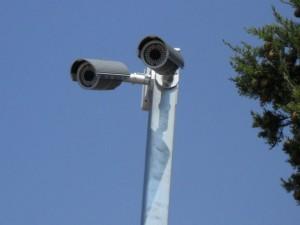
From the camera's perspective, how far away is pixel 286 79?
243 inches

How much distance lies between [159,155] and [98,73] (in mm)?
699

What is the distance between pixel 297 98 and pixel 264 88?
0.85 meters

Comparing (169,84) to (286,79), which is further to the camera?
(286,79)

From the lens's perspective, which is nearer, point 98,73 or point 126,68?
point 98,73

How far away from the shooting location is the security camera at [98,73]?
4.47 metres

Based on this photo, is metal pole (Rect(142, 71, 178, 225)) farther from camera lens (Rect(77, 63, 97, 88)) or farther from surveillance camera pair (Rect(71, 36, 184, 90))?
camera lens (Rect(77, 63, 97, 88))

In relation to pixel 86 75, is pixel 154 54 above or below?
above

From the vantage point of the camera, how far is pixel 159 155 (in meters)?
4.55

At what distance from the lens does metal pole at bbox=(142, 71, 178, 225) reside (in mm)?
4422

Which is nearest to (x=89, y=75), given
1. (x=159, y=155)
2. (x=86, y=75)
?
(x=86, y=75)

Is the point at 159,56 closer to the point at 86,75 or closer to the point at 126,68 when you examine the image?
the point at 126,68

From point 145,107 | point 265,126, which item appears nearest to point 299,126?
point 265,126

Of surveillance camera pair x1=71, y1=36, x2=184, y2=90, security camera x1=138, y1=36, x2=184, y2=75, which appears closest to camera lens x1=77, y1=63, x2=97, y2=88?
→ surveillance camera pair x1=71, y1=36, x2=184, y2=90

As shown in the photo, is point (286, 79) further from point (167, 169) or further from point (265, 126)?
point (167, 169)
